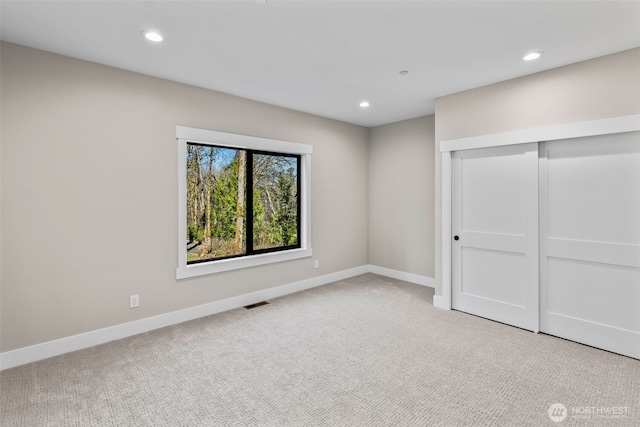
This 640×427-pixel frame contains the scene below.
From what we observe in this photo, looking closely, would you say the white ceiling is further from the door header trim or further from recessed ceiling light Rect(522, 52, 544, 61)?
the door header trim

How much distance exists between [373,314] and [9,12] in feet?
13.1

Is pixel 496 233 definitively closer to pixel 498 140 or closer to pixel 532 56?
pixel 498 140

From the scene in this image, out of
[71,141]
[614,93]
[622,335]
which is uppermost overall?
[614,93]

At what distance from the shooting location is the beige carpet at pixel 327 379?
1.97 m

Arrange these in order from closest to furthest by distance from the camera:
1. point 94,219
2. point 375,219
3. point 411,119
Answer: point 94,219, point 411,119, point 375,219

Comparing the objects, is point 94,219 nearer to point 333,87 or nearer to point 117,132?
point 117,132

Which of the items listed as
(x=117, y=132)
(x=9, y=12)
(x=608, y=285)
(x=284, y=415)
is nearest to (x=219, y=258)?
(x=117, y=132)

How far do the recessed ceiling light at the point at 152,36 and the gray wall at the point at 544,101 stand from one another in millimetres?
3031

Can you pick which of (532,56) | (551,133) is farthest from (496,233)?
(532,56)

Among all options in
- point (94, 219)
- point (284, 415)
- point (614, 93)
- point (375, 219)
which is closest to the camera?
point (284, 415)

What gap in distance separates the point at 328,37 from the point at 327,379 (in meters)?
2.59

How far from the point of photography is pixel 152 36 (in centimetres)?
240

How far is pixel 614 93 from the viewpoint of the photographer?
106 inches
